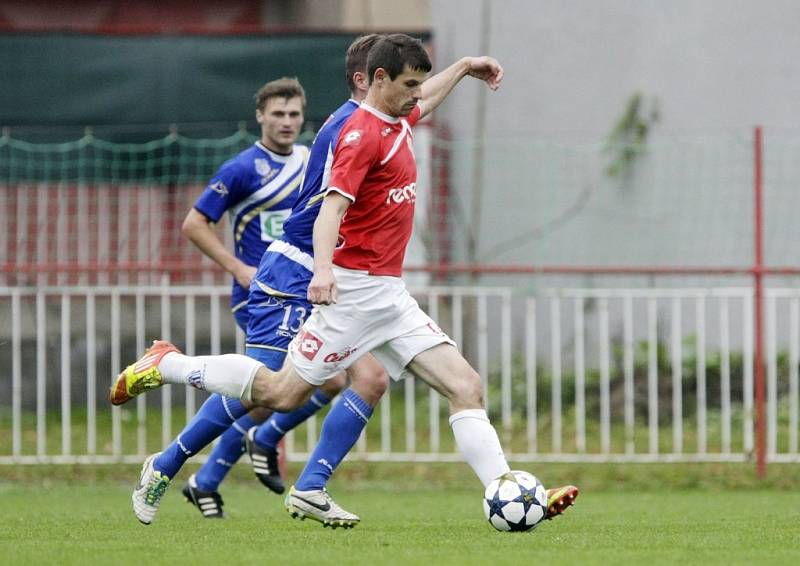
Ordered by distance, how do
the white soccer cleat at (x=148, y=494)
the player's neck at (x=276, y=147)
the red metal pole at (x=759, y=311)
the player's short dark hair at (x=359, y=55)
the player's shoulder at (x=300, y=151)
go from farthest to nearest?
the red metal pole at (x=759, y=311) < the player's shoulder at (x=300, y=151) < the player's neck at (x=276, y=147) < the white soccer cleat at (x=148, y=494) < the player's short dark hair at (x=359, y=55)

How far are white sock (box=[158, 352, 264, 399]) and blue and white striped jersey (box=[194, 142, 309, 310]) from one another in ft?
4.78

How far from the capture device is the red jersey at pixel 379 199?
6273 millimetres

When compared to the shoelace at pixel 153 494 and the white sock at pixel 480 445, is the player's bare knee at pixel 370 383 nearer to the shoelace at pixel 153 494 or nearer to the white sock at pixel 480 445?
the white sock at pixel 480 445

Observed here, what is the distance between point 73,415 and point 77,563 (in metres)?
7.20

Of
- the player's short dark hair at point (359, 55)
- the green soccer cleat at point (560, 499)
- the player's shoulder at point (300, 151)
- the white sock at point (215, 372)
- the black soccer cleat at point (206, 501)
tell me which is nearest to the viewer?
the green soccer cleat at point (560, 499)

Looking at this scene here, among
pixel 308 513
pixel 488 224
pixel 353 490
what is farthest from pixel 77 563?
pixel 488 224

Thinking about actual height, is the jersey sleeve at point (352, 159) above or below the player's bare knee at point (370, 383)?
above

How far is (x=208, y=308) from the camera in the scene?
40.1ft

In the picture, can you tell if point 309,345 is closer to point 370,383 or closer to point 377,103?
point 370,383

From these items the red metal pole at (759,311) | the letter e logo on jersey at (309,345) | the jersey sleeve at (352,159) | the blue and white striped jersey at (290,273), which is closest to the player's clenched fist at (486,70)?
the blue and white striped jersey at (290,273)

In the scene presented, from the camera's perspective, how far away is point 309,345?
6.41m

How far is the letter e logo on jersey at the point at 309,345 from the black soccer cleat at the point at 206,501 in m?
1.70

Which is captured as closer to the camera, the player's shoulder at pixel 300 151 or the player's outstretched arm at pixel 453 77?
the player's outstretched arm at pixel 453 77

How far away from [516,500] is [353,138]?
1.55 meters
